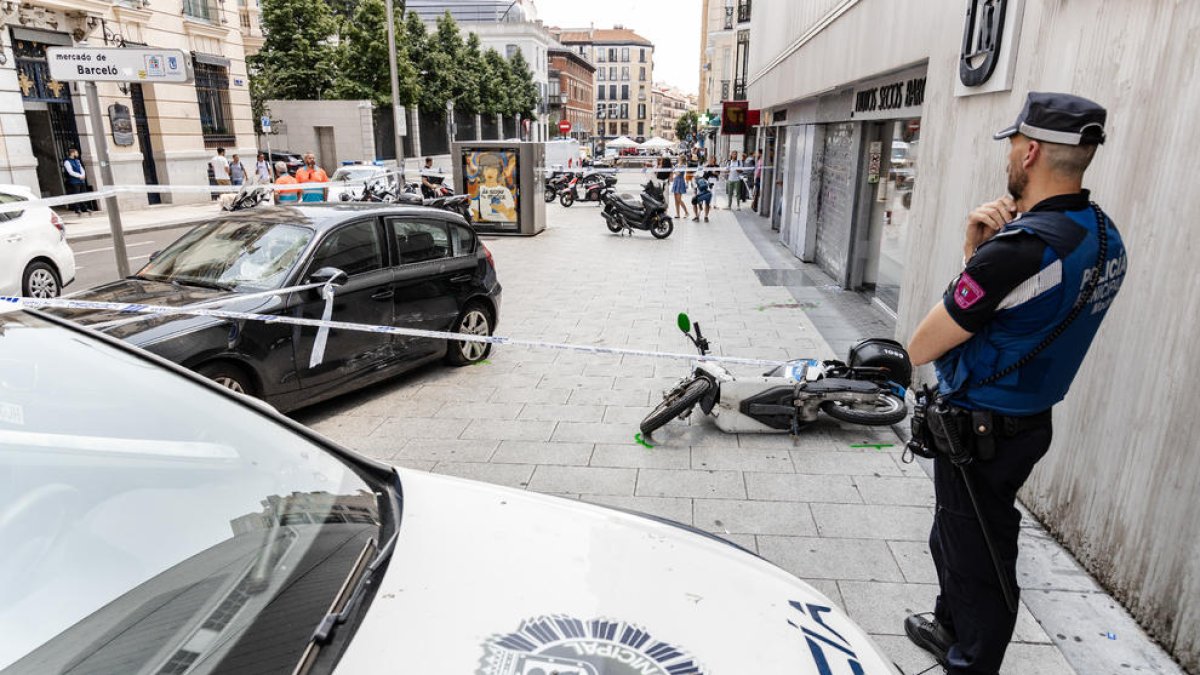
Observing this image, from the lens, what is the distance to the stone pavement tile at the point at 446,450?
5164 millimetres

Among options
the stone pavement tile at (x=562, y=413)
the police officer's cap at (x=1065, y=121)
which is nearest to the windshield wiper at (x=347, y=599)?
the police officer's cap at (x=1065, y=121)

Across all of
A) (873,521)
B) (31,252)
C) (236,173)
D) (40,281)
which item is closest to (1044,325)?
(873,521)

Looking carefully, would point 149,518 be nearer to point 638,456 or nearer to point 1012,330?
point 1012,330

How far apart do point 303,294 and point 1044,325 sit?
490 centimetres

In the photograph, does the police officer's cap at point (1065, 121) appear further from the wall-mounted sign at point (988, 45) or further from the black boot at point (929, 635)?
the wall-mounted sign at point (988, 45)

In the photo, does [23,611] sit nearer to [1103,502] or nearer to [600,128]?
[1103,502]

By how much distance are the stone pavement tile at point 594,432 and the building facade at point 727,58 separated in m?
37.3

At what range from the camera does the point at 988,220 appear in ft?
8.62

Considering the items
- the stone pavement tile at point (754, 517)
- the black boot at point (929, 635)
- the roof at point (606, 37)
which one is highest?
the roof at point (606, 37)

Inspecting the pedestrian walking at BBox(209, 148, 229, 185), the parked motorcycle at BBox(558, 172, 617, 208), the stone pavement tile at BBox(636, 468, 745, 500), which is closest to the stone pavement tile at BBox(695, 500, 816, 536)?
the stone pavement tile at BBox(636, 468, 745, 500)

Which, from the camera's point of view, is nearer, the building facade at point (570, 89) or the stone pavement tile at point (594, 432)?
the stone pavement tile at point (594, 432)

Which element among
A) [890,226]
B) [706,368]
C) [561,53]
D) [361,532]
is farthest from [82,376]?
[561,53]

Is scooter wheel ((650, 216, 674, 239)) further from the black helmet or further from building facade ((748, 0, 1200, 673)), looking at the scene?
the black helmet

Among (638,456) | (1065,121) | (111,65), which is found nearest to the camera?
(1065,121)
